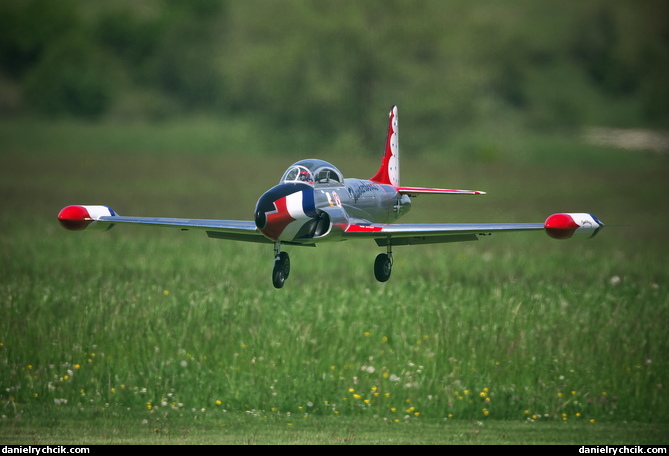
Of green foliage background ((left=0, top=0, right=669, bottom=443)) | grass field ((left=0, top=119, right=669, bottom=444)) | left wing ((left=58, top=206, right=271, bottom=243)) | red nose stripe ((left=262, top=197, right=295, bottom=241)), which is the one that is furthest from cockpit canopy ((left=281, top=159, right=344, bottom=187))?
grass field ((left=0, top=119, right=669, bottom=444))

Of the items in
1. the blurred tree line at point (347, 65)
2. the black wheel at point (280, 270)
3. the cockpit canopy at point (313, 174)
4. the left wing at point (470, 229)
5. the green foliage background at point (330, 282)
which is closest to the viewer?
the left wing at point (470, 229)

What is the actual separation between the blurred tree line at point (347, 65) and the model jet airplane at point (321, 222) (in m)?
95.7

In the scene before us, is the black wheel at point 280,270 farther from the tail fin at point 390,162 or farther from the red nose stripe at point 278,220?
the tail fin at point 390,162

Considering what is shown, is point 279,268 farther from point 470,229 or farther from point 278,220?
point 470,229

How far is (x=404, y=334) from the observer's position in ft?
179

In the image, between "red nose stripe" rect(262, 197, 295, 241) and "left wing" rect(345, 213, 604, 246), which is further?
"red nose stripe" rect(262, 197, 295, 241)

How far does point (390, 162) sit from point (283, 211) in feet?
16.1

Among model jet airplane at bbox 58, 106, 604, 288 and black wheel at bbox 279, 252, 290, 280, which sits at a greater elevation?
model jet airplane at bbox 58, 106, 604, 288

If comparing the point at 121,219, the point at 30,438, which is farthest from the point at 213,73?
the point at 121,219

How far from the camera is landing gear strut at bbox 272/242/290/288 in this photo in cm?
1559

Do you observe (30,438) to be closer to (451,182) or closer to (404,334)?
(404,334)

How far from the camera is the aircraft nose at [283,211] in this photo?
15.6m

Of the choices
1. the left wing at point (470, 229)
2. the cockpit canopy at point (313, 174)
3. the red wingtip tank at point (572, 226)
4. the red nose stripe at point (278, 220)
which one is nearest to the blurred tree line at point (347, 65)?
the cockpit canopy at point (313, 174)

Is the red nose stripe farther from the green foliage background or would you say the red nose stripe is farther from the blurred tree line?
the blurred tree line
